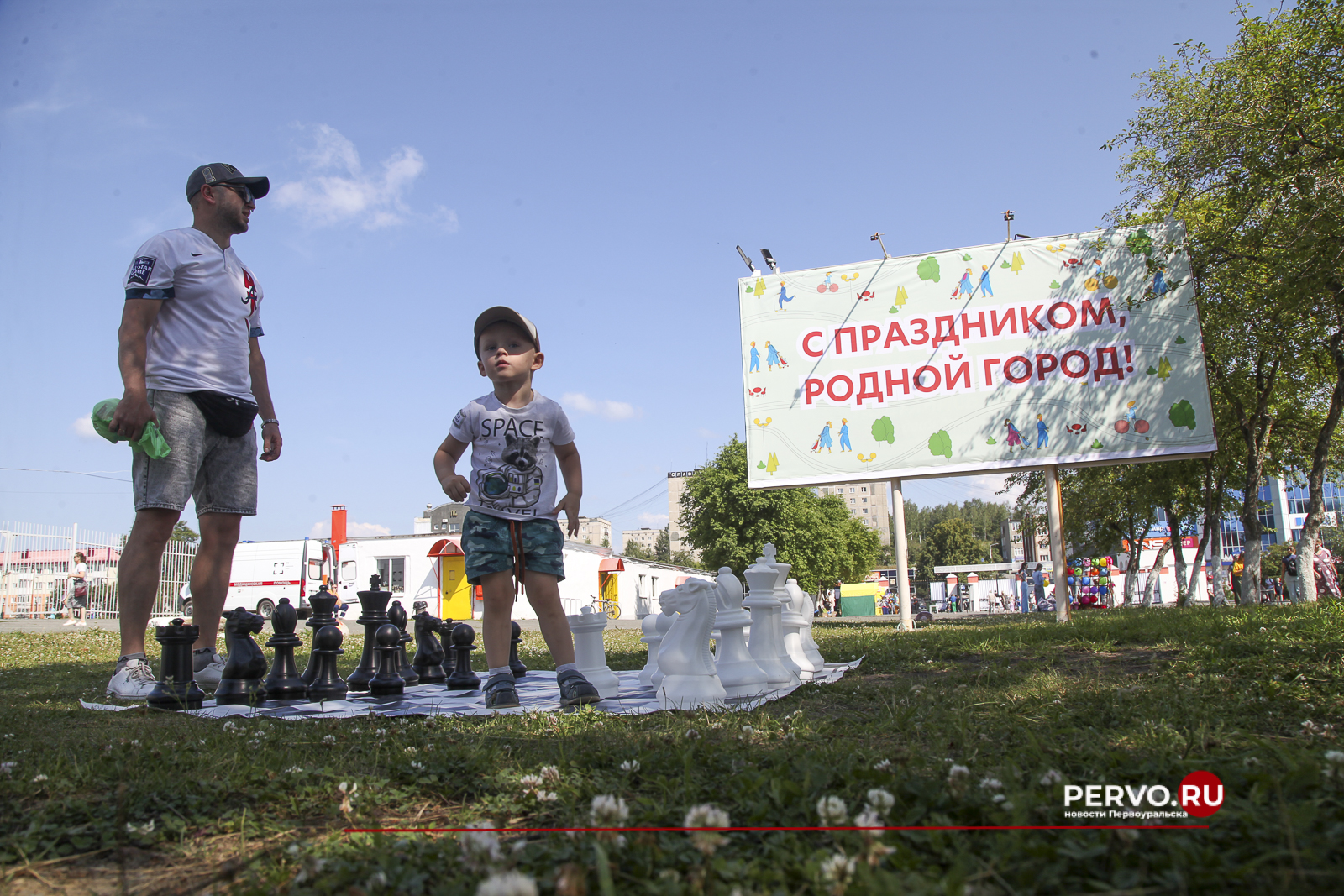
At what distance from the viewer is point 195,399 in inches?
Answer: 137

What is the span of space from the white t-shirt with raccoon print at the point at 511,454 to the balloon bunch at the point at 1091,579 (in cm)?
4209

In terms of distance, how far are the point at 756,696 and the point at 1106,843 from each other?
2.20 metres

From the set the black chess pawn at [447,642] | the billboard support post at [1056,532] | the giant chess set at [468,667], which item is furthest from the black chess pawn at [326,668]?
the billboard support post at [1056,532]

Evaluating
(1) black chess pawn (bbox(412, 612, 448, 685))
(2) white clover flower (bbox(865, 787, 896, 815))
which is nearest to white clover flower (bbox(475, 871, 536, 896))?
(2) white clover flower (bbox(865, 787, 896, 815))

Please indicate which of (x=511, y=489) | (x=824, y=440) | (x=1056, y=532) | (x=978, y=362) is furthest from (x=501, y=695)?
(x=1056, y=532)

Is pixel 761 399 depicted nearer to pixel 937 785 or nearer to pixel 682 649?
pixel 682 649

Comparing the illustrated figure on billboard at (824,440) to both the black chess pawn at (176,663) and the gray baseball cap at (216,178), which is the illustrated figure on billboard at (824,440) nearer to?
the gray baseball cap at (216,178)

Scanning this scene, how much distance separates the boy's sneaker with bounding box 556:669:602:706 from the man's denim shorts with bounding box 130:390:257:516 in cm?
178

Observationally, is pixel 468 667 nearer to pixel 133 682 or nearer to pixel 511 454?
pixel 511 454

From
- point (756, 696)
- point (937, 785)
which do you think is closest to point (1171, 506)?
point (756, 696)

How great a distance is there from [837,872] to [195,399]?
3476 mm

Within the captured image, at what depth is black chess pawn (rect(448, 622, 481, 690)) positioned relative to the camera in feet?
13.3

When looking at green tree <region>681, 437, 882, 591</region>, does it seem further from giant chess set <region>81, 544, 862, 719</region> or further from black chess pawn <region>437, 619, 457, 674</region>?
giant chess set <region>81, 544, 862, 719</region>

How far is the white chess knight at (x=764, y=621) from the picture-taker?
375 centimetres
